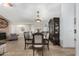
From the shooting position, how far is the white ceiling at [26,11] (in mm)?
6684

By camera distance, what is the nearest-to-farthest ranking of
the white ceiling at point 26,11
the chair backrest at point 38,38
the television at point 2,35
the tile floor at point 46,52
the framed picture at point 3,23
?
the chair backrest at point 38,38 → the tile floor at point 46,52 → the white ceiling at point 26,11 → the framed picture at point 3,23 → the television at point 2,35

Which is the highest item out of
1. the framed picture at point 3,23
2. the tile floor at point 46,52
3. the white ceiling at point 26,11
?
the white ceiling at point 26,11

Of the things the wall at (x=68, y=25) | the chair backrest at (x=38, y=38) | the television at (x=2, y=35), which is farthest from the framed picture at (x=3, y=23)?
the wall at (x=68, y=25)

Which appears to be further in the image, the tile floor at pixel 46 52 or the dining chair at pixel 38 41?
the tile floor at pixel 46 52

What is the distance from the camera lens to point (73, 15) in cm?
648

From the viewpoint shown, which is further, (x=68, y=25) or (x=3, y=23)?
(x=3, y=23)

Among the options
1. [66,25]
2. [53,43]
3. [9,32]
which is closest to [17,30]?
[9,32]

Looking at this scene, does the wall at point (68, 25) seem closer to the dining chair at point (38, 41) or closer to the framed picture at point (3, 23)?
the dining chair at point (38, 41)

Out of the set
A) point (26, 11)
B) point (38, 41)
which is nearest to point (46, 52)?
point (38, 41)

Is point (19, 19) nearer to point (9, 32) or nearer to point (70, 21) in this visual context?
point (9, 32)

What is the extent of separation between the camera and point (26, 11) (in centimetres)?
696

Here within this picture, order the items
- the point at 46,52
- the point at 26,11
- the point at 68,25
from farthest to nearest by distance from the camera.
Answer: the point at 26,11, the point at 68,25, the point at 46,52

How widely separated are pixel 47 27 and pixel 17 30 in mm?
1653

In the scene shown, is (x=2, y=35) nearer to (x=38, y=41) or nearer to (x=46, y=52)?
(x=46, y=52)
